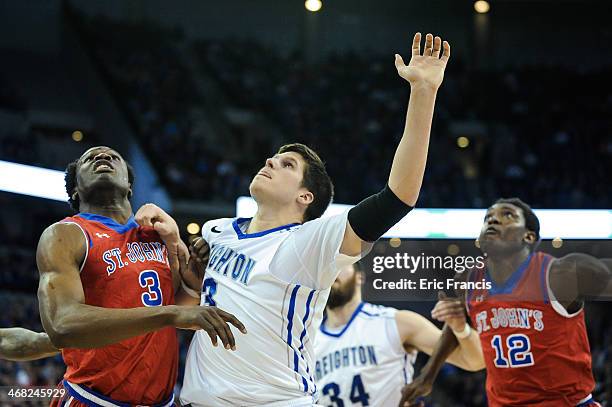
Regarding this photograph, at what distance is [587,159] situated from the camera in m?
18.7

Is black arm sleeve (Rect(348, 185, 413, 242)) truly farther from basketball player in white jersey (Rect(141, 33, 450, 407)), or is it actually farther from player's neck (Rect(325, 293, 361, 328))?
player's neck (Rect(325, 293, 361, 328))

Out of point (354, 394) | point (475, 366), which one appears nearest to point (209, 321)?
point (475, 366)

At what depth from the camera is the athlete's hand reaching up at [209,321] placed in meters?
3.61

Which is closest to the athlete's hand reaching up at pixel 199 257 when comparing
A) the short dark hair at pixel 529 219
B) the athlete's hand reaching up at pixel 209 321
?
the athlete's hand reaching up at pixel 209 321

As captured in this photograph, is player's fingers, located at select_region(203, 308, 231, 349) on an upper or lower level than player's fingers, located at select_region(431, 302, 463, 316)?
lower

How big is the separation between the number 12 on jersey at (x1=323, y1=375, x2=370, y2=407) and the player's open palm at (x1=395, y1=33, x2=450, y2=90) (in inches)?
137

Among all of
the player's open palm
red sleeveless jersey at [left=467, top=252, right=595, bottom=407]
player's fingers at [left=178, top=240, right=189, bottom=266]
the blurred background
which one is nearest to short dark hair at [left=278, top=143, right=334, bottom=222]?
player's fingers at [left=178, top=240, right=189, bottom=266]

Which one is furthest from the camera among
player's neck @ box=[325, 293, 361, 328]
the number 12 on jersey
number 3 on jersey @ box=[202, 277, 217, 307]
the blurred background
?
the blurred background

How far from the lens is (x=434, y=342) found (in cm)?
648

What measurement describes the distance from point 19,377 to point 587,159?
41.9ft

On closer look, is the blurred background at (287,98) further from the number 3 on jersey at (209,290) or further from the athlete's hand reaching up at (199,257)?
the number 3 on jersey at (209,290)

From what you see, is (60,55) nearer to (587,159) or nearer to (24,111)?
(24,111)

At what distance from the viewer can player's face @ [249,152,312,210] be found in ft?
14.6

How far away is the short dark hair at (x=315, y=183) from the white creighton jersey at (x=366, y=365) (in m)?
2.33
